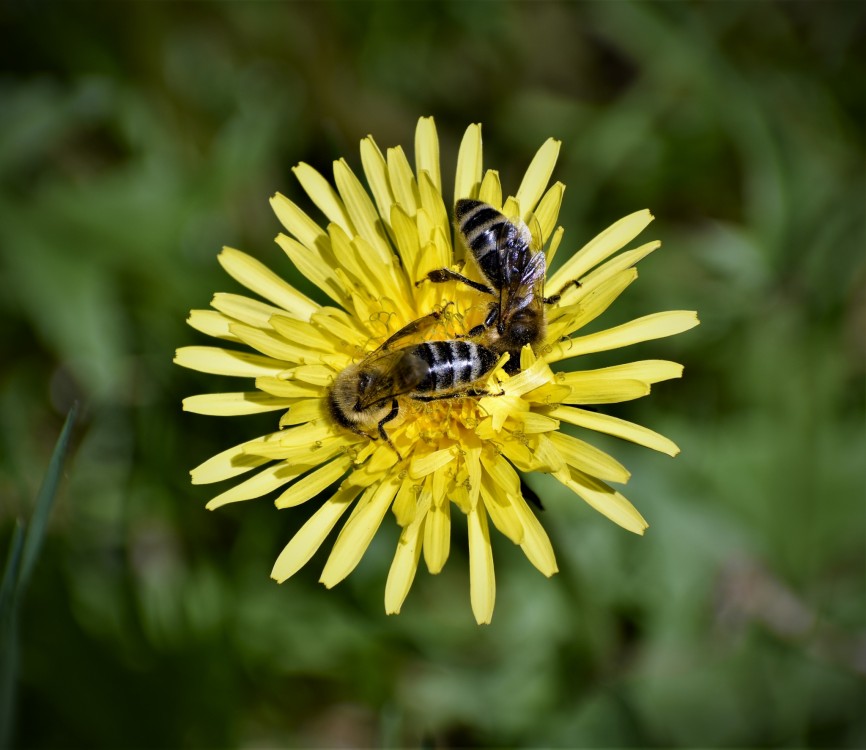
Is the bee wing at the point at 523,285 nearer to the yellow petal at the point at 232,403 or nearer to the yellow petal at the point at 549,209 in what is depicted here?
the yellow petal at the point at 549,209

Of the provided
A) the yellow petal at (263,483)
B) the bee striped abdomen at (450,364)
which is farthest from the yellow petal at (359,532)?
the bee striped abdomen at (450,364)

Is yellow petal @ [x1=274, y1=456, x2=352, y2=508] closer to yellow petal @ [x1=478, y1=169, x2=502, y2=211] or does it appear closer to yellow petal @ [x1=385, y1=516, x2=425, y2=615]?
yellow petal @ [x1=385, y1=516, x2=425, y2=615]

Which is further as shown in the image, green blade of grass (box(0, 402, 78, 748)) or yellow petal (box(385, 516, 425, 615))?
yellow petal (box(385, 516, 425, 615))

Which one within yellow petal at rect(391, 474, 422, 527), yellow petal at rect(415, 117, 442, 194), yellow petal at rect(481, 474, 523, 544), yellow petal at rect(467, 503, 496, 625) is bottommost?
yellow petal at rect(467, 503, 496, 625)

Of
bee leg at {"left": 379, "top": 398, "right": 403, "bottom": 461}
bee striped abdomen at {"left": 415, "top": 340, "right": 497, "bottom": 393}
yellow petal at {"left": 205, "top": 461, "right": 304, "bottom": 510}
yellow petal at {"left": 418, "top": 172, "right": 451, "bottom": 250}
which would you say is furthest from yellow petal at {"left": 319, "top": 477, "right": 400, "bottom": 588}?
yellow petal at {"left": 418, "top": 172, "right": 451, "bottom": 250}

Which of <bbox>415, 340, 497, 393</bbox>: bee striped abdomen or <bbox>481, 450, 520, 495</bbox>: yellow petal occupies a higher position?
<bbox>415, 340, 497, 393</bbox>: bee striped abdomen

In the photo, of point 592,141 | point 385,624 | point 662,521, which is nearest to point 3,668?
point 385,624

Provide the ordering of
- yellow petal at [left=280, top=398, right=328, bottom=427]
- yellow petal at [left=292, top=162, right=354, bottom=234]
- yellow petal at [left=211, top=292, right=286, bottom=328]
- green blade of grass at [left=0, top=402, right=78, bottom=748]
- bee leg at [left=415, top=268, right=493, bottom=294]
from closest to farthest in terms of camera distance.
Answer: green blade of grass at [left=0, top=402, right=78, bottom=748]
yellow petal at [left=280, top=398, right=328, bottom=427]
bee leg at [left=415, top=268, right=493, bottom=294]
yellow petal at [left=211, top=292, right=286, bottom=328]
yellow petal at [left=292, top=162, right=354, bottom=234]
